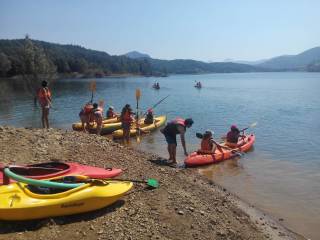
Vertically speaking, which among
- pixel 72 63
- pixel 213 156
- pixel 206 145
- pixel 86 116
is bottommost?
pixel 213 156

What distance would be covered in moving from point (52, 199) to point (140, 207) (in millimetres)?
1807

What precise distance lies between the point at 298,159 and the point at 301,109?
23.4 meters

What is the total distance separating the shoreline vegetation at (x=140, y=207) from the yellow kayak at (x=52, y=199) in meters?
0.19

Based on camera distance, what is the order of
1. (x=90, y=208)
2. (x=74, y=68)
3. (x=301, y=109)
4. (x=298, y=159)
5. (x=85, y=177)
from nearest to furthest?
(x=90, y=208) → (x=85, y=177) → (x=298, y=159) → (x=301, y=109) → (x=74, y=68)

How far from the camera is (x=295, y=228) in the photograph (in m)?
9.41

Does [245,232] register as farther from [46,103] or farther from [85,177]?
[46,103]

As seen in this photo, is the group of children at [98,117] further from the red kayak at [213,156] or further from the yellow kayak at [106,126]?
the red kayak at [213,156]

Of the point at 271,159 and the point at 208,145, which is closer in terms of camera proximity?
the point at 208,145

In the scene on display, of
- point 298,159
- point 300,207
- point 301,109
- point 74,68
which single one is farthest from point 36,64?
point 74,68

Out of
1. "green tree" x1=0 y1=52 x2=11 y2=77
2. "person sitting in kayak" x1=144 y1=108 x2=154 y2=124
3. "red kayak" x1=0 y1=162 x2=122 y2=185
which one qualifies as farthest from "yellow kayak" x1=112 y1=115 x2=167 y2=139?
"green tree" x1=0 y1=52 x2=11 y2=77

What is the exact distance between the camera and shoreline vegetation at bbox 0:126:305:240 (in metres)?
6.82

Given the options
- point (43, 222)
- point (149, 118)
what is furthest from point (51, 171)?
point (149, 118)

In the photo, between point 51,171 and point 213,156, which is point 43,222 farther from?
point 213,156

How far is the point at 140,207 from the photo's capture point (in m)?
7.80
